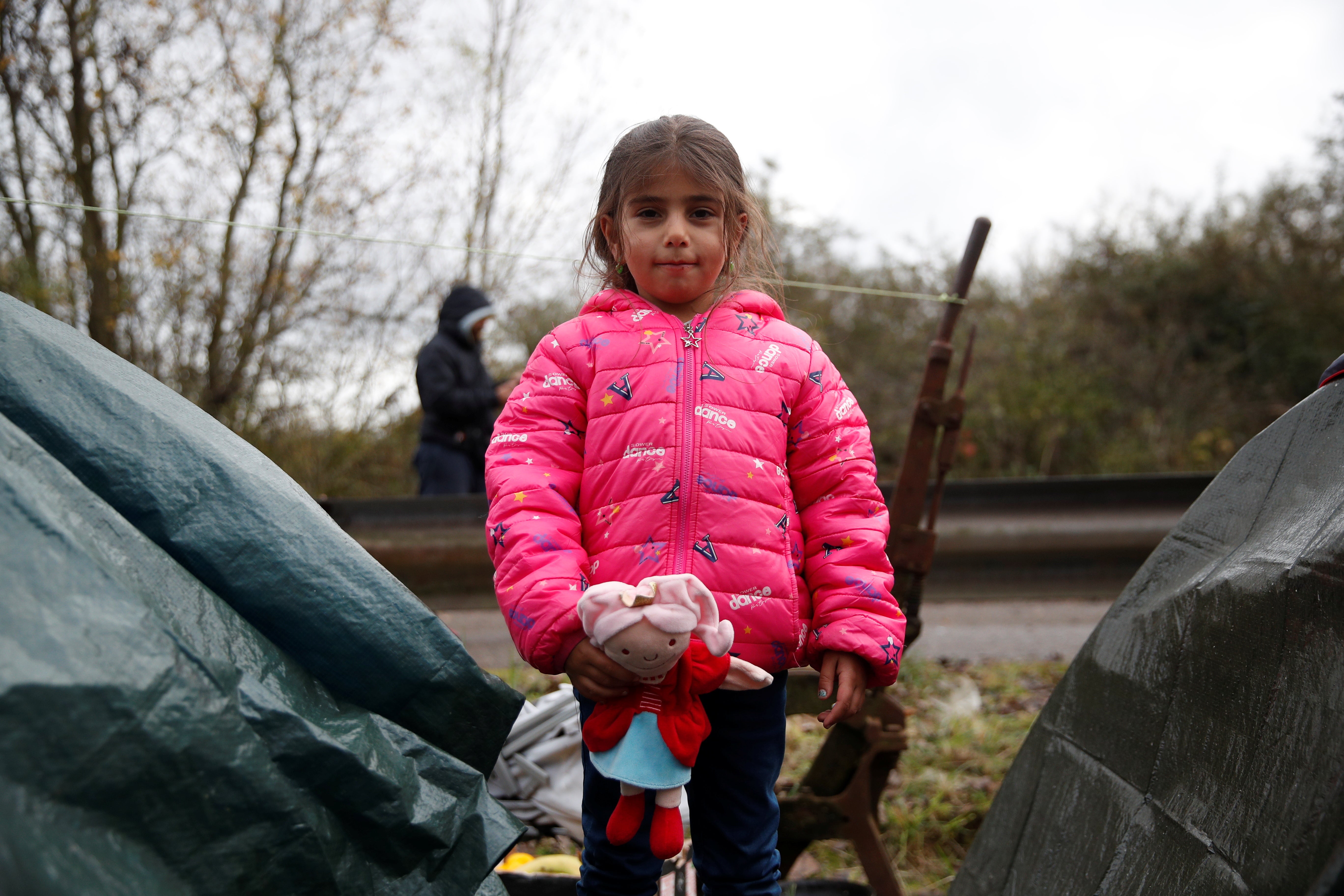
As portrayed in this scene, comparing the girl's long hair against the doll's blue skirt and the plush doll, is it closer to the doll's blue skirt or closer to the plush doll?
the plush doll

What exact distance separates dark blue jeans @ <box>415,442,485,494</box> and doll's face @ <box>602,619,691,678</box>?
149 inches

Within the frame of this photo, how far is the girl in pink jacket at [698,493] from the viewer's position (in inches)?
56.1

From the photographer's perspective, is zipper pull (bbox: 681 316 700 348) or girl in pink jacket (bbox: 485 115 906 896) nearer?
girl in pink jacket (bbox: 485 115 906 896)

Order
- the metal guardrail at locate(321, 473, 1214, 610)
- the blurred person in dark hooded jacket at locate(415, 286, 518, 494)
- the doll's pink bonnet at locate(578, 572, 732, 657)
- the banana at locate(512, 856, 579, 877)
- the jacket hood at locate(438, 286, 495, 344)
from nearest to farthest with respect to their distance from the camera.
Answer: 1. the doll's pink bonnet at locate(578, 572, 732, 657)
2. the banana at locate(512, 856, 579, 877)
3. the metal guardrail at locate(321, 473, 1214, 610)
4. the blurred person in dark hooded jacket at locate(415, 286, 518, 494)
5. the jacket hood at locate(438, 286, 495, 344)

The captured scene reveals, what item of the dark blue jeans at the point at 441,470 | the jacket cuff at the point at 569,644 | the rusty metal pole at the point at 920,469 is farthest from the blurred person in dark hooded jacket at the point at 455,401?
the jacket cuff at the point at 569,644

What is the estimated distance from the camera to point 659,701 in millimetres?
1331

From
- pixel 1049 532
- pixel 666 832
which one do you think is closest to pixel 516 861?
pixel 666 832

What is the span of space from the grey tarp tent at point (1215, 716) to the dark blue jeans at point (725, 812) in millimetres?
498

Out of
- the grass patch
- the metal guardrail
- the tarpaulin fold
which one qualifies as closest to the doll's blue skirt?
the tarpaulin fold

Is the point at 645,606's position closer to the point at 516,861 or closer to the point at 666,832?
the point at 666,832

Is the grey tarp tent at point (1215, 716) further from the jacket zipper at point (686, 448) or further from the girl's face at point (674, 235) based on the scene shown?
the girl's face at point (674, 235)

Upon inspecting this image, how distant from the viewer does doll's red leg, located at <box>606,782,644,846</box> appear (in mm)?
1335

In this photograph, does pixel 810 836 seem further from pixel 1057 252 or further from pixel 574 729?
pixel 1057 252

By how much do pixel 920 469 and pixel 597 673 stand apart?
1.21 metres
